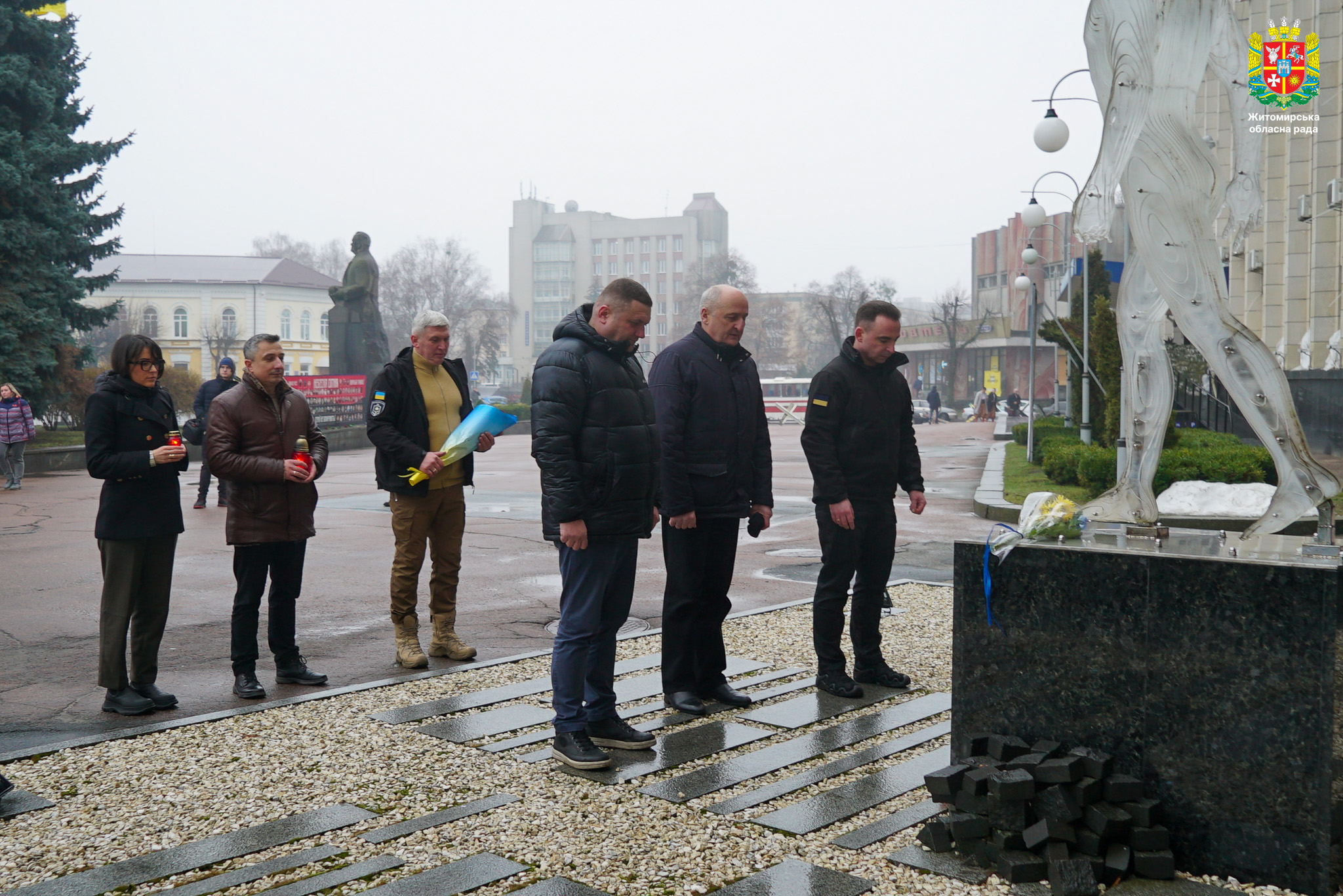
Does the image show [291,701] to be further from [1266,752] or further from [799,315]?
[799,315]

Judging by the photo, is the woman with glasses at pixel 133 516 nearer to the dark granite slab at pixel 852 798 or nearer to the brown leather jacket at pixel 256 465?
the brown leather jacket at pixel 256 465

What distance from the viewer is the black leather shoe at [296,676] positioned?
21.2 feet

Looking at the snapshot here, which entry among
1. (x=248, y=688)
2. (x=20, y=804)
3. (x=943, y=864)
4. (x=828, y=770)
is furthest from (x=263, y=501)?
(x=943, y=864)

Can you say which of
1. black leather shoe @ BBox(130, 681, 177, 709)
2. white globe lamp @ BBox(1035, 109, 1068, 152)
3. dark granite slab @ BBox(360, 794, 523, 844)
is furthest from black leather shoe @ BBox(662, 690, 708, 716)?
white globe lamp @ BBox(1035, 109, 1068, 152)

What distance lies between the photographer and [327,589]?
982 cm

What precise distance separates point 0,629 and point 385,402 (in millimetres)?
3584

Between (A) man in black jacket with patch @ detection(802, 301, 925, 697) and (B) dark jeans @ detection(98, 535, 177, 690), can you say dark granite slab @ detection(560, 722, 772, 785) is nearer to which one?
(A) man in black jacket with patch @ detection(802, 301, 925, 697)

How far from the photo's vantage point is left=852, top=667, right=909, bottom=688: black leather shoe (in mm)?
6242

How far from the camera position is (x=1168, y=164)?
4922 millimetres

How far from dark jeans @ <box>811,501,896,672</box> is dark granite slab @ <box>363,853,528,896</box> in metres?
2.68

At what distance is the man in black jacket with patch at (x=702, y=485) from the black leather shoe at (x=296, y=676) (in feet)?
6.61

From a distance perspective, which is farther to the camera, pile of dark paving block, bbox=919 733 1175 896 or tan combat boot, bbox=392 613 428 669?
tan combat boot, bbox=392 613 428 669

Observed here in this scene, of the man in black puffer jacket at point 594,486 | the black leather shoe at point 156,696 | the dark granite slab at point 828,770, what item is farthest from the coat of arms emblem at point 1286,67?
the black leather shoe at point 156,696

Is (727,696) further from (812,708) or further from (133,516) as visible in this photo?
(133,516)
